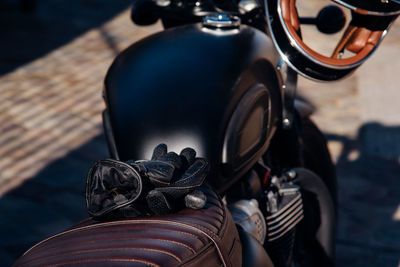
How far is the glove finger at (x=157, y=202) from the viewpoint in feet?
3.95

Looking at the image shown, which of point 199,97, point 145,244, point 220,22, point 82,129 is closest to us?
point 145,244

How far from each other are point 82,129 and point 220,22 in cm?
264

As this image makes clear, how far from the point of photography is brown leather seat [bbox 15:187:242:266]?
3.35 ft

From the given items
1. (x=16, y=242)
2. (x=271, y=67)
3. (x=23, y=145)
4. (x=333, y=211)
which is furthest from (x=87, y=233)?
(x=23, y=145)

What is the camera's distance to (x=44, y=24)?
267 inches

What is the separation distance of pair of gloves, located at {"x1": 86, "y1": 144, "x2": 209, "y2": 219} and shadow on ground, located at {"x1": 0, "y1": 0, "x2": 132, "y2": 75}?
4.50 meters

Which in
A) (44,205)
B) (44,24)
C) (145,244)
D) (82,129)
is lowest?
(44,24)

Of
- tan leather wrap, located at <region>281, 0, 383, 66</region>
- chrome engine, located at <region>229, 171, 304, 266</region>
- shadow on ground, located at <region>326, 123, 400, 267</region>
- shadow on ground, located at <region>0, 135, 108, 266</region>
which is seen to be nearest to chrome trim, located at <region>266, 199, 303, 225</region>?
chrome engine, located at <region>229, 171, 304, 266</region>

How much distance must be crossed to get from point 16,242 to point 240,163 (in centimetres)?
177

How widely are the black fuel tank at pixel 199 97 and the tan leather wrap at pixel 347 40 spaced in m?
0.21

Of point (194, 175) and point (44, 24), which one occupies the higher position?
point (194, 175)

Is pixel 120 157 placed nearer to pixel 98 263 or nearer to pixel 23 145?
pixel 98 263

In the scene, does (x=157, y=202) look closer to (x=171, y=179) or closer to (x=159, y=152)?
(x=171, y=179)

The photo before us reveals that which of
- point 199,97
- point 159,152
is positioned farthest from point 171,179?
point 199,97
